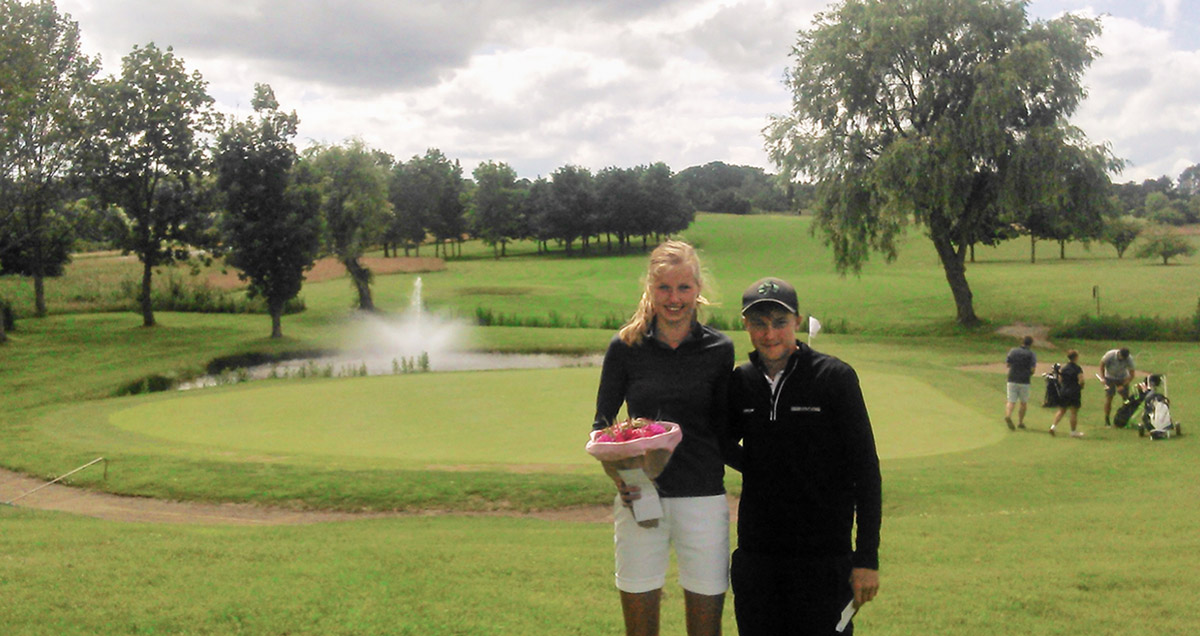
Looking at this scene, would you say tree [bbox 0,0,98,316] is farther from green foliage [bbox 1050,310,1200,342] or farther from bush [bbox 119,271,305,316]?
green foliage [bbox 1050,310,1200,342]

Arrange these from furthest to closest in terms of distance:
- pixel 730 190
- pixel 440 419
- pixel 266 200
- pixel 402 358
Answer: pixel 730 190 < pixel 266 200 < pixel 402 358 < pixel 440 419

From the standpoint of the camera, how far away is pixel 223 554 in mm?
7094

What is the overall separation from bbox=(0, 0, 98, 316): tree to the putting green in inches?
683

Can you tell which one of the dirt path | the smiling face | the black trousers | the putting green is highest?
the smiling face

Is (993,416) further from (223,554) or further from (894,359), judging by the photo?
(223,554)

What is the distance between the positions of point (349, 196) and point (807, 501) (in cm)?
4419

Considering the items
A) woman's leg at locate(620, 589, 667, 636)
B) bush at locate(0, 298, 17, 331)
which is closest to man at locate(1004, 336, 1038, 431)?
woman's leg at locate(620, 589, 667, 636)

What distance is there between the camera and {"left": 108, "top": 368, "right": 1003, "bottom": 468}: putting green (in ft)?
44.0

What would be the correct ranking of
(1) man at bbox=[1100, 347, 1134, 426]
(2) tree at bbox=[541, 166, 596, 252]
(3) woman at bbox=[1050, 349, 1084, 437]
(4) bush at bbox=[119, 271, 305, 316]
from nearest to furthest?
(3) woman at bbox=[1050, 349, 1084, 437]
(1) man at bbox=[1100, 347, 1134, 426]
(4) bush at bbox=[119, 271, 305, 316]
(2) tree at bbox=[541, 166, 596, 252]

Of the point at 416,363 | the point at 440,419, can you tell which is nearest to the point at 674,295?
the point at 440,419

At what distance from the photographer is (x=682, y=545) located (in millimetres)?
3863

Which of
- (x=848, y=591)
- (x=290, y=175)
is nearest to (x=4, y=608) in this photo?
(x=848, y=591)

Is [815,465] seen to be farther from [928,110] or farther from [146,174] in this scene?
[146,174]

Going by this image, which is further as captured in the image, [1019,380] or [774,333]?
[1019,380]
